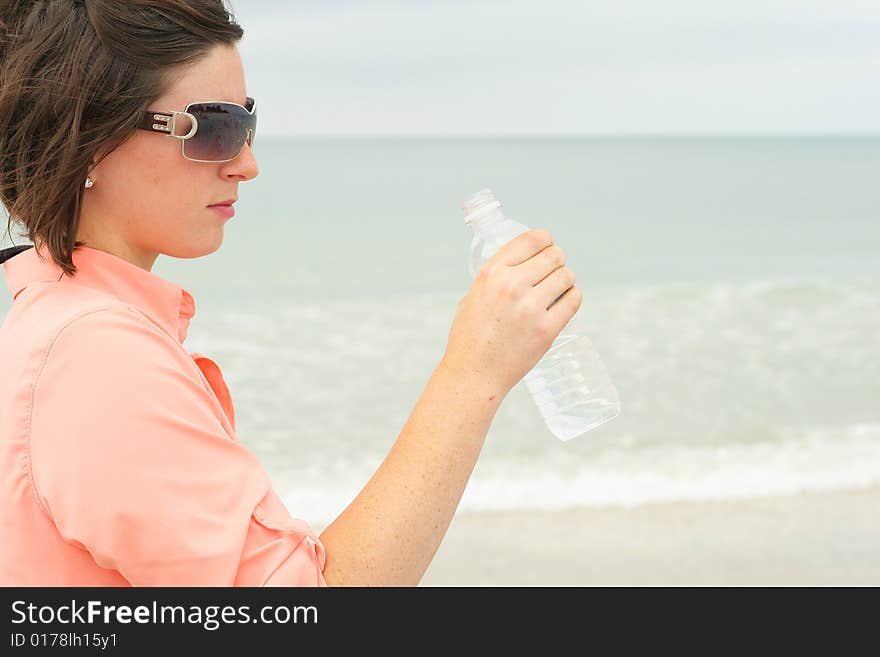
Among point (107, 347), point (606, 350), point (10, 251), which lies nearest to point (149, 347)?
point (107, 347)

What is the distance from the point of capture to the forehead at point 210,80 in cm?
155

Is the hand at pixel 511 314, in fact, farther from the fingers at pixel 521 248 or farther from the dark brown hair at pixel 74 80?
the dark brown hair at pixel 74 80

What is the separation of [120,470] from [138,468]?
2 centimetres

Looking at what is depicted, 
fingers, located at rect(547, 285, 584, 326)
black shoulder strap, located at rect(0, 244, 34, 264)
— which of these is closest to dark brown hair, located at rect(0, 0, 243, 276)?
black shoulder strap, located at rect(0, 244, 34, 264)

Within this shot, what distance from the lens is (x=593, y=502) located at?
6488 millimetres

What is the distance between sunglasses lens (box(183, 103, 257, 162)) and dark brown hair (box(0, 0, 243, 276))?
0.24 ft

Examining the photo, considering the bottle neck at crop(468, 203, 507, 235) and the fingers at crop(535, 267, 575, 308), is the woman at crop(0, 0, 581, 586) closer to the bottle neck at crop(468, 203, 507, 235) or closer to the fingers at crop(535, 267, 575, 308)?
the fingers at crop(535, 267, 575, 308)

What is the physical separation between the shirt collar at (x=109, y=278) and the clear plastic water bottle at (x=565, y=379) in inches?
29.4

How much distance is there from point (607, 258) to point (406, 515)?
1891 centimetres

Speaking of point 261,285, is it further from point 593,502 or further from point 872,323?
point 593,502

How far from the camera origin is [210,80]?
159cm

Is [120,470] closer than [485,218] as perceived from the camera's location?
Yes

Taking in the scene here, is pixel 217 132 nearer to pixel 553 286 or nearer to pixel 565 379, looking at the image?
pixel 553 286

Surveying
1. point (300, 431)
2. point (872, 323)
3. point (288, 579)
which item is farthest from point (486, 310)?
point (872, 323)
